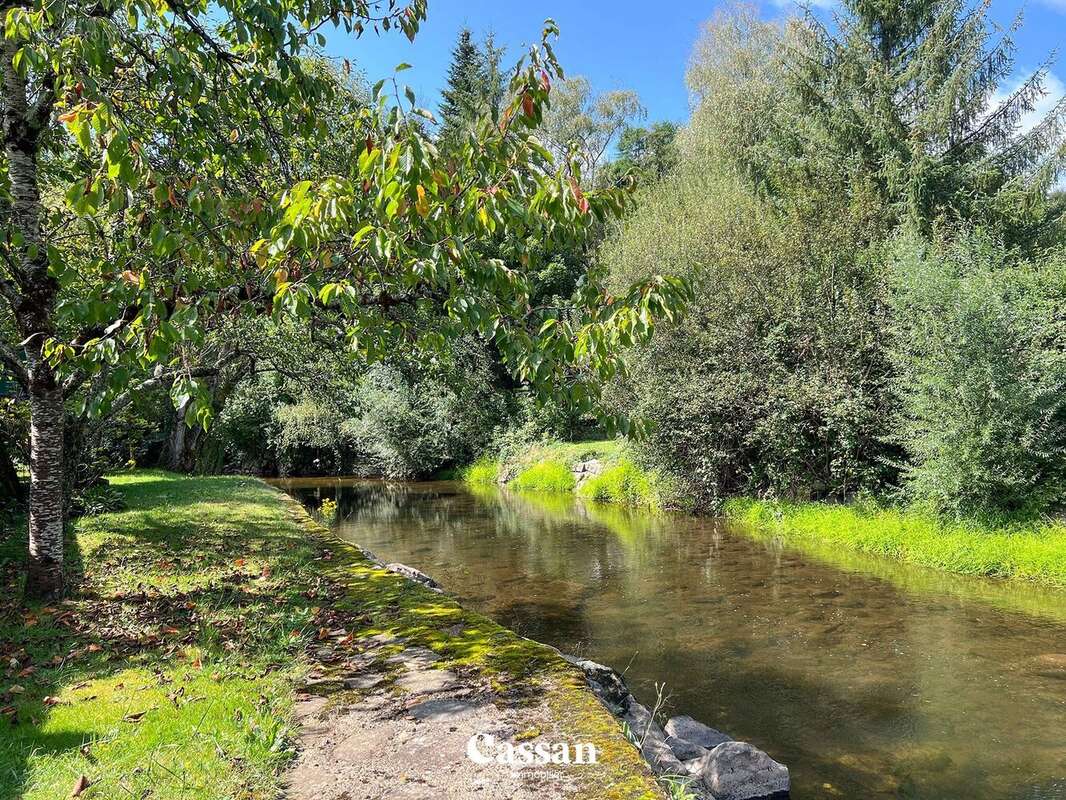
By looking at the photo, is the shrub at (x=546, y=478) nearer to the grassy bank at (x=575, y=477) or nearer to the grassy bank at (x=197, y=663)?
the grassy bank at (x=575, y=477)

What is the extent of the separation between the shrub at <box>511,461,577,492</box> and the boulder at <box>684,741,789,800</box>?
21930 mm

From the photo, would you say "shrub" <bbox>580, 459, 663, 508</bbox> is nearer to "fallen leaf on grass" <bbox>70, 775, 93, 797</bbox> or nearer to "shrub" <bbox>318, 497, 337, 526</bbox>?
"shrub" <bbox>318, 497, 337, 526</bbox>

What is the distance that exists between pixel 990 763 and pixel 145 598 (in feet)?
27.6

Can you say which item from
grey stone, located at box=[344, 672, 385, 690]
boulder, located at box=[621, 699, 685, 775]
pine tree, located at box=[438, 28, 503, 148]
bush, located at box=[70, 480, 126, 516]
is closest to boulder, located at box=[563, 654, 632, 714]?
boulder, located at box=[621, 699, 685, 775]

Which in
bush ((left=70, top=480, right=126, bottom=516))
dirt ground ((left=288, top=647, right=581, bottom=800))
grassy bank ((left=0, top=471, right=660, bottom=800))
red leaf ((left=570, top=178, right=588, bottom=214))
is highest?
red leaf ((left=570, top=178, right=588, bottom=214))

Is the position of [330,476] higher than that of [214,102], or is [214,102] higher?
[214,102]

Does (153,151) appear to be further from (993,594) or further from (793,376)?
(793,376)

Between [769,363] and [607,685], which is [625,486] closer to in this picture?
[769,363]

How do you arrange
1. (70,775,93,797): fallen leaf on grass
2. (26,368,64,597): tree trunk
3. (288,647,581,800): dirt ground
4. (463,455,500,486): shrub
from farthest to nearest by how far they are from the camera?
(463,455,500,486): shrub < (26,368,64,597): tree trunk < (288,647,581,800): dirt ground < (70,775,93,797): fallen leaf on grass

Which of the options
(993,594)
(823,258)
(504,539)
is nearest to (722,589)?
(993,594)

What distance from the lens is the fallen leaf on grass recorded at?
3252 mm

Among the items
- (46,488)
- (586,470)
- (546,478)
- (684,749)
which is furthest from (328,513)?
(684,749)

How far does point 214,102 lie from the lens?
6863 mm

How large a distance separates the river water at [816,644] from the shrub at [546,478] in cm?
1092
